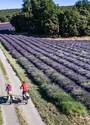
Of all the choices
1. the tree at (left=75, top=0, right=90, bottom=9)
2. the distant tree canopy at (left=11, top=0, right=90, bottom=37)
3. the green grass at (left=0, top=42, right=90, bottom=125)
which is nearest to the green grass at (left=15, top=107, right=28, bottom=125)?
the green grass at (left=0, top=42, right=90, bottom=125)

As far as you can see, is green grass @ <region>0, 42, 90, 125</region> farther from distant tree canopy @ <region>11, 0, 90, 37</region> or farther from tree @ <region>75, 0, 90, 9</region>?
tree @ <region>75, 0, 90, 9</region>

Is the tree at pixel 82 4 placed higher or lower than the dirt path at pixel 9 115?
higher

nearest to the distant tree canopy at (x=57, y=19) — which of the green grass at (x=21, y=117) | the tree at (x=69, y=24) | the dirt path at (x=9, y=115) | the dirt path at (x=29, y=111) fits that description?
the tree at (x=69, y=24)

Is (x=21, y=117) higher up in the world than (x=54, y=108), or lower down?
higher up

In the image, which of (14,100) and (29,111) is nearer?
(29,111)

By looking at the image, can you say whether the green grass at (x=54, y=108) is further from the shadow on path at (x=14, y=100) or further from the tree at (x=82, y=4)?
the tree at (x=82, y=4)

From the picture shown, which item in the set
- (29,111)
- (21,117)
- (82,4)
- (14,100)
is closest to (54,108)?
(29,111)

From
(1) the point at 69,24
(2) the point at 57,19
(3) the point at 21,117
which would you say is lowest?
(1) the point at 69,24

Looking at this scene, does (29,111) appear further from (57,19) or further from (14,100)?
(57,19)
